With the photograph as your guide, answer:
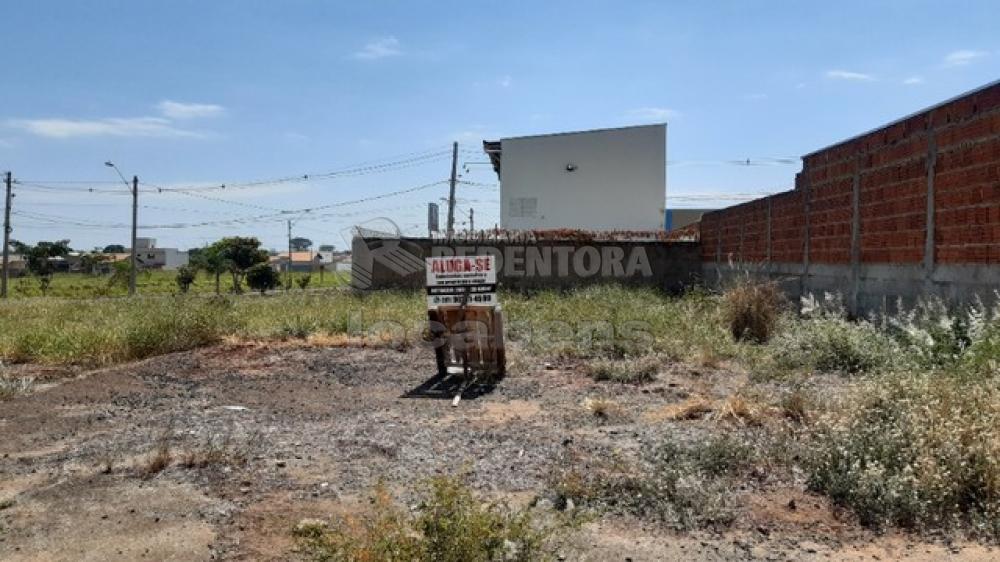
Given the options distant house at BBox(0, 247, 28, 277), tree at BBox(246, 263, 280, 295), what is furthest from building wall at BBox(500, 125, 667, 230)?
distant house at BBox(0, 247, 28, 277)

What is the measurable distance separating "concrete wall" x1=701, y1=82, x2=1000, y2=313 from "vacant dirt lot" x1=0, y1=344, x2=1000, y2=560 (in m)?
2.60

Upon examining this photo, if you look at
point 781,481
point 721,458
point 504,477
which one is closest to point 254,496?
point 504,477

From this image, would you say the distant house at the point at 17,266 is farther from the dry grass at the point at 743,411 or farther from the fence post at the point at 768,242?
the dry grass at the point at 743,411

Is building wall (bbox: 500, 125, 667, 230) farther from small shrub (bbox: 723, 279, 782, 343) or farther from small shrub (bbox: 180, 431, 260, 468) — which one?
small shrub (bbox: 180, 431, 260, 468)

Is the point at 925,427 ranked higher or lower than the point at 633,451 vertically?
higher

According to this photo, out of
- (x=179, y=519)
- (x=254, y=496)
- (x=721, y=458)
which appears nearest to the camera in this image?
(x=179, y=519)

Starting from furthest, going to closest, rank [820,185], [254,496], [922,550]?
[820,185] < [254,496] < [922,550]

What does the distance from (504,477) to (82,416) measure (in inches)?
160

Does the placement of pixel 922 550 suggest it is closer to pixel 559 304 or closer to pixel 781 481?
pixel 781 481

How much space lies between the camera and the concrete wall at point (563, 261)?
18.2 m

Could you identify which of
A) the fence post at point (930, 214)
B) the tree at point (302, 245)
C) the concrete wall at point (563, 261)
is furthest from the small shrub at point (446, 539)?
the tree at point (302, 245)

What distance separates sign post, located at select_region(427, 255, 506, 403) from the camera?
7.39 meters

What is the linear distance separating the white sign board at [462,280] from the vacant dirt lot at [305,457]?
0.94 metres

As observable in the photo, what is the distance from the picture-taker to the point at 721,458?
3959 mm
